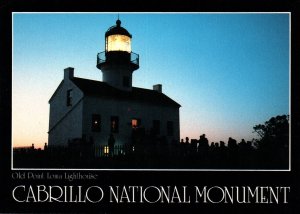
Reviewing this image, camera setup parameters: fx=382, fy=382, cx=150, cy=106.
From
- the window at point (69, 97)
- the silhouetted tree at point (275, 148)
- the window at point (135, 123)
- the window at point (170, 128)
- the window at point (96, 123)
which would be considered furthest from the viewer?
the window at point (170, 128)

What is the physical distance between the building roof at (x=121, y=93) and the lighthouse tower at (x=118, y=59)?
1.63 ft

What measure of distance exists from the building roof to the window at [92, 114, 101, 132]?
40.7 inches

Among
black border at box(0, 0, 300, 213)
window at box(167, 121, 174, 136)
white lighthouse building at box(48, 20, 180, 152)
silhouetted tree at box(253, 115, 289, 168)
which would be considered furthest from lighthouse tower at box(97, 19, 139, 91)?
black border at box(0, 0, 300, 213)

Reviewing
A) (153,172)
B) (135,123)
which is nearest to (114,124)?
(135,123)

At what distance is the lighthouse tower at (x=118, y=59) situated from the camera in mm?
19922

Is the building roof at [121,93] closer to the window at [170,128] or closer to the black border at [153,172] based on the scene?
the window at [170,128]

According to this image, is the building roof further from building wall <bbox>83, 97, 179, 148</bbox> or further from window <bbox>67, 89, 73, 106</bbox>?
window <bbox>67, 89, 73, 106</bbox>

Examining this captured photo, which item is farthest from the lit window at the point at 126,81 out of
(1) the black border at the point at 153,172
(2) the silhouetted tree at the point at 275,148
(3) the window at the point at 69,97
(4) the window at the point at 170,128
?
(1) the black border at the point at 153,172

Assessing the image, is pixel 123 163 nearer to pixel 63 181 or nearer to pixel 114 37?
pixel 63 181

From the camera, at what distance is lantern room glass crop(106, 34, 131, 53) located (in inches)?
789

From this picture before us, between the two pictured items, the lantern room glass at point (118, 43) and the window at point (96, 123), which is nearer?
the window at point (96, 123)
